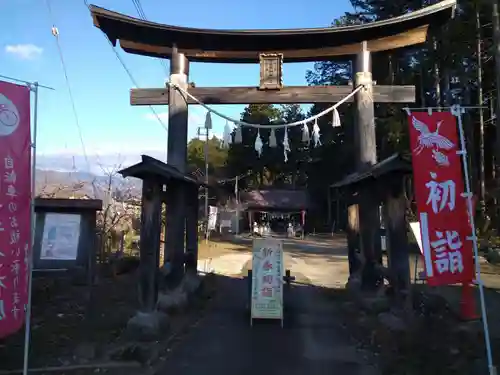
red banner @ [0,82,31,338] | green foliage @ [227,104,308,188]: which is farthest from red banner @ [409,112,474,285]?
green foliage @ [227,104,308,188]

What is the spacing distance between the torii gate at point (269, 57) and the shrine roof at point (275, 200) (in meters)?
36.5

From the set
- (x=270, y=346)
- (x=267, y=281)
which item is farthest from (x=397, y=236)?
(x=270, y=346)

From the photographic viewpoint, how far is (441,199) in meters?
6.23

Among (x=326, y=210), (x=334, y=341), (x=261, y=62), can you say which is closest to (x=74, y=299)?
(x=334, y=341)

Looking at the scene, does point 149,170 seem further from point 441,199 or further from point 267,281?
point 441,199

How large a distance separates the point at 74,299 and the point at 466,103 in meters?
27.8

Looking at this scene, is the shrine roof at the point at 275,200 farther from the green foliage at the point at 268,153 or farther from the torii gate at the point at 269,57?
the torii gate at the point at 269,57

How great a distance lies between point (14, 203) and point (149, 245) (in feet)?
10.7

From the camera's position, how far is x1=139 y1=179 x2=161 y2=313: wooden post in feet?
26.8

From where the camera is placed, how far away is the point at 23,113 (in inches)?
211

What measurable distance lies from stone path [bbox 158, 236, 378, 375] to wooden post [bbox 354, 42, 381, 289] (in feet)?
4.71

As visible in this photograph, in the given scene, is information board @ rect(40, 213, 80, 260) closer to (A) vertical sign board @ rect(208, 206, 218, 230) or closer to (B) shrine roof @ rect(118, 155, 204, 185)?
(B) shrine roof @ rect(118, 155, 204, 185)

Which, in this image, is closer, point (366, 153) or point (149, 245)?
point (149, 245)

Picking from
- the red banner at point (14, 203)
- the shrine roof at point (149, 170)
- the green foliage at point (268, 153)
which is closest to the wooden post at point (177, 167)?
the shrine roof at point (149, 170)
